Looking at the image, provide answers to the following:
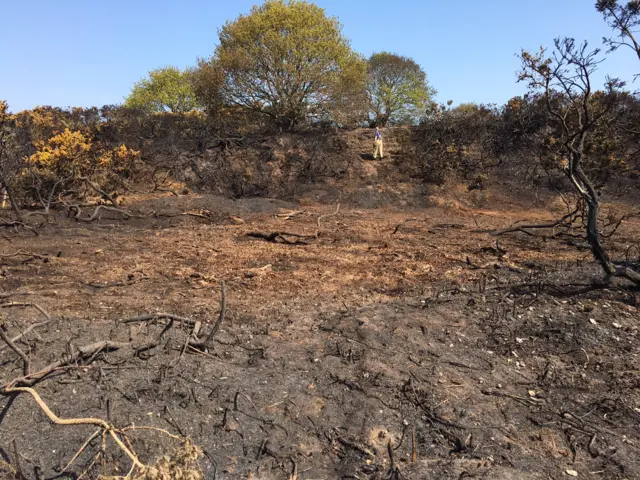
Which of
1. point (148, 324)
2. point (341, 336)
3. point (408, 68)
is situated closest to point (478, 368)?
point (341, 336)

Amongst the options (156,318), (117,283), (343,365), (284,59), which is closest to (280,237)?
(117,283)

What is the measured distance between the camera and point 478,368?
161 inches

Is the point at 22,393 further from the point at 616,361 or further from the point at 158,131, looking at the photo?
the point at 158,131

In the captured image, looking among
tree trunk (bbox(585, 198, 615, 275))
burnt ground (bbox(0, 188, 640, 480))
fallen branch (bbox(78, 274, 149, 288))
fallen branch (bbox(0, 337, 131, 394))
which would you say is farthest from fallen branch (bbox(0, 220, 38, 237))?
tree trunk (bbox(585, 198, 615, 275))

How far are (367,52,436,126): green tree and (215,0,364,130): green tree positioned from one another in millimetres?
4803

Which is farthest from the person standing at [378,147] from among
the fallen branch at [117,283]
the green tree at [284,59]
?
the fallen branch at [117,283]

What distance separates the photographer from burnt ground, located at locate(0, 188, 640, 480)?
9.64ft

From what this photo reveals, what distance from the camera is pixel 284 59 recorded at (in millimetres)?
18094

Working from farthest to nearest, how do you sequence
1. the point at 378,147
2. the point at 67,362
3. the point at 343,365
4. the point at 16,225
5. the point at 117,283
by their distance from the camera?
1. the point at 378,147
2. the point at 16,225
3. the point at 117,283
4. the point at 343,365
5. the point at 67,362

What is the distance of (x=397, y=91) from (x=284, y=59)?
7753 mm

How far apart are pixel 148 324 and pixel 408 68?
76.8ft

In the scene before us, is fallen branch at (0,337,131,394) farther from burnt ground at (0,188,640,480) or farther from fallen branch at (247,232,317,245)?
fallen branch at (247,232,317,245)

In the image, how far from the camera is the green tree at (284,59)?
17.9m

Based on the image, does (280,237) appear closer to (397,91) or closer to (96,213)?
(96,213)
